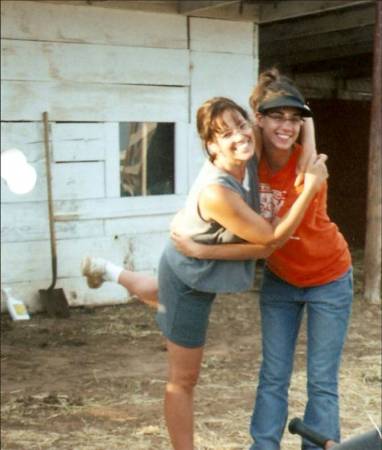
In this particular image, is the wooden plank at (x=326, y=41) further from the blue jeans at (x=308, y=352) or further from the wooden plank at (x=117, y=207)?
the blue jeans at (x=308, y=352)

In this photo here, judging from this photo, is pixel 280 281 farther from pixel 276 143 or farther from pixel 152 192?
pixel 152 192

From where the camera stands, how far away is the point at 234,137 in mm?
2469

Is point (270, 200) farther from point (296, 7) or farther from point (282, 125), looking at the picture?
point (296, 7)

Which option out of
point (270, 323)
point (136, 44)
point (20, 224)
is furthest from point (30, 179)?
point (270, 323)

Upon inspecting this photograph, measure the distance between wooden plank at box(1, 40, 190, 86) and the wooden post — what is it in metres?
1.67

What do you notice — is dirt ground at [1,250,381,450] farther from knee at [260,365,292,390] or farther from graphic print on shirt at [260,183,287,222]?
graphic print on shirt at [260,183,287,222]

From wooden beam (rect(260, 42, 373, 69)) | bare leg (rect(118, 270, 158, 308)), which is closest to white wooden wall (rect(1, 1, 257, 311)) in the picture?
wooden beam (rect(260, 42, 373, 69))

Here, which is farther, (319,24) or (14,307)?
(319,24)

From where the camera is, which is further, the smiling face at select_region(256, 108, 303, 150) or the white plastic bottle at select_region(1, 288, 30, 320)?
the white plastic bottle at select_region(1, 288, 30, 320)

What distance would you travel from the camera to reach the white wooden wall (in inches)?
238

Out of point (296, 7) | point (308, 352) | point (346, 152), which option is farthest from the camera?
point (346, 152)

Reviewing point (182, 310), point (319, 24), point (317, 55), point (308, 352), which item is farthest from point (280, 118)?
point (317, 55)

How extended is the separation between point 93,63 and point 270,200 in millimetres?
3991

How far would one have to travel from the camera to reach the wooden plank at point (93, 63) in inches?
236
